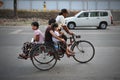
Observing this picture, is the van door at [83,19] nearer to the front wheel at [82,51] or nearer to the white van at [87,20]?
the white van at [87,20]

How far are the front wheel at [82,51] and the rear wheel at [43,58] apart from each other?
1.13m

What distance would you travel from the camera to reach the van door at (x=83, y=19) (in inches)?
1225

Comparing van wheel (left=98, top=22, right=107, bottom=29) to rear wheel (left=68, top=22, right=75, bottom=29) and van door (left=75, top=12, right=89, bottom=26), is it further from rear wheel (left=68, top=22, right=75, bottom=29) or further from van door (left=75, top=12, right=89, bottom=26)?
rear wheel (left=68, top=22, right=75, bottom=29)

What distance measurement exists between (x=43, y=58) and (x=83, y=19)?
2072 cm

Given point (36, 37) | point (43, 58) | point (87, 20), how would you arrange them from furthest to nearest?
point (87, 20), point (36, 37), point (43, 58)

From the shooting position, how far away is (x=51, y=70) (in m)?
10.4

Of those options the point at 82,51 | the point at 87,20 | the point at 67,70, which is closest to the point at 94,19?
the point at 87,20

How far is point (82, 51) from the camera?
38.3 ft

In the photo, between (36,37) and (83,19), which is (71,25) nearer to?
(83,19)

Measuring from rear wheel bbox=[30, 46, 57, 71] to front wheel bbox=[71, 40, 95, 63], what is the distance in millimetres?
1132

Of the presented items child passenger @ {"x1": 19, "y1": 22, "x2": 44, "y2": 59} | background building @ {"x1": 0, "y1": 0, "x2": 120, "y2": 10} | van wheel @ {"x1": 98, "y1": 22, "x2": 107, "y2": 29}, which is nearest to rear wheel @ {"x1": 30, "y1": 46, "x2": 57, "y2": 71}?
child passenger @ {"x1": 19, "y1": 22, "x2": 44, "y2": 59}

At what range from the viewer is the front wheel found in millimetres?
11523

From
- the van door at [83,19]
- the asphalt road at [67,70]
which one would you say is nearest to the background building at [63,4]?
the van door at [83,19]

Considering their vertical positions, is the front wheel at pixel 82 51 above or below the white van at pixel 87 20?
below
